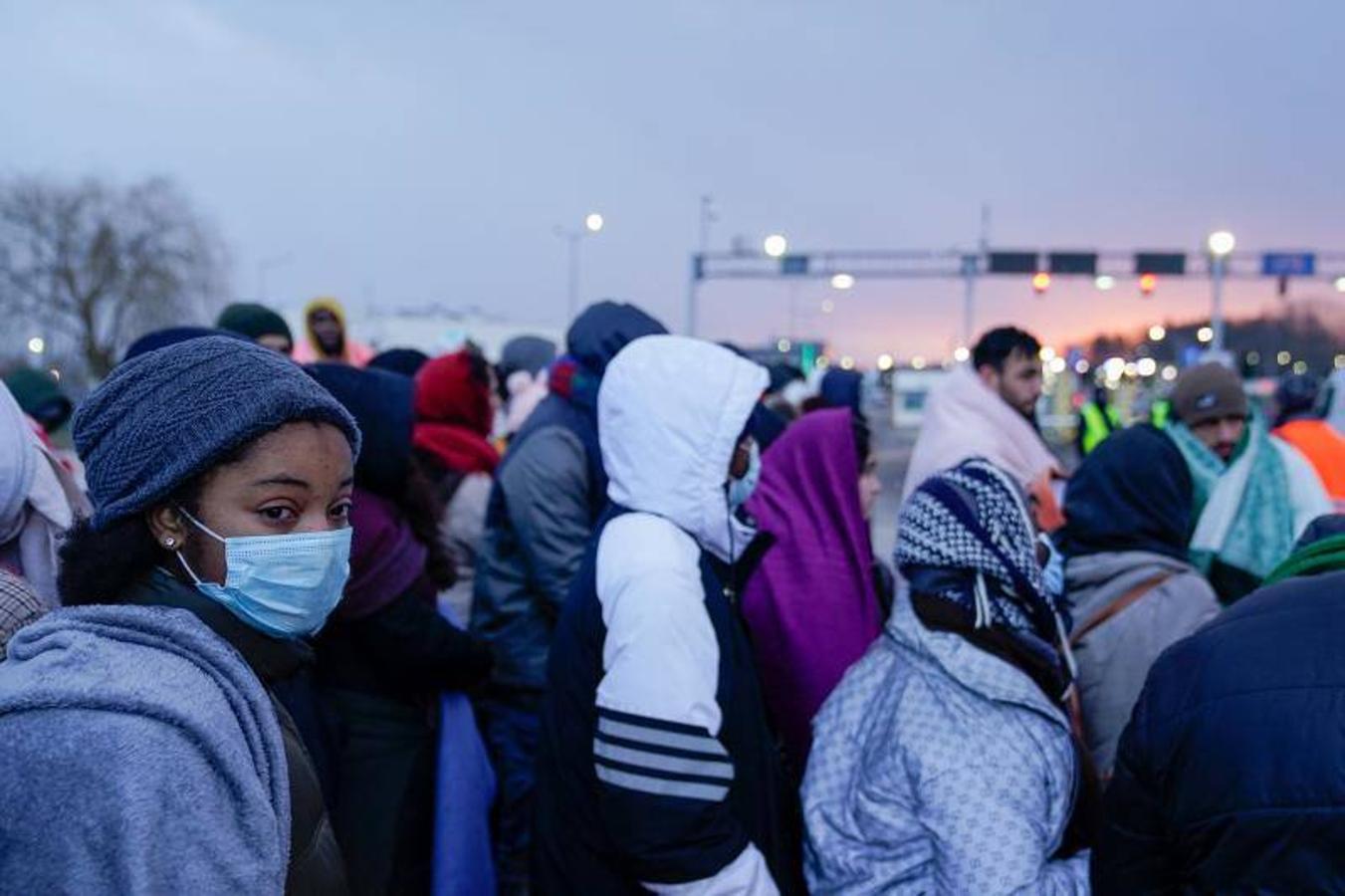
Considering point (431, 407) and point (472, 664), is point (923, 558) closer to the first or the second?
point (472, 664)

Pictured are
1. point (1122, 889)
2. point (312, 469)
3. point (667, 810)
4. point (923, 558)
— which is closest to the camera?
point (312, 469)

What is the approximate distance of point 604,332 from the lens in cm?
377

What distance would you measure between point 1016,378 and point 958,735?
3.24 meters

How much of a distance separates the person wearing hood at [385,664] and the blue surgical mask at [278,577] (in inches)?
42.9

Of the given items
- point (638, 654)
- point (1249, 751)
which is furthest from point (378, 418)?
point (1249, 751)

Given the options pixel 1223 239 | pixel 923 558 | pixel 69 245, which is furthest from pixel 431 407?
pixel 69 245

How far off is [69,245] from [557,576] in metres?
43.3

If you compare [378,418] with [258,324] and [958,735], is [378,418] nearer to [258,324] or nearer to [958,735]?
[958,735]

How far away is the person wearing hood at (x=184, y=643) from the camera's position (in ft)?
3.77

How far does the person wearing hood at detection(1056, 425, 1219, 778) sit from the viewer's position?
285 centimetres

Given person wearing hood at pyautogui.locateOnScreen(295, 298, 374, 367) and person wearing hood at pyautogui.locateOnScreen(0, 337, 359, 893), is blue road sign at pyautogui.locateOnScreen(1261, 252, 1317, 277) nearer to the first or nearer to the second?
person wearing hood at pyautogui.locateOnScreen(295, 298, 374, 367)

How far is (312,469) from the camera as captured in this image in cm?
163

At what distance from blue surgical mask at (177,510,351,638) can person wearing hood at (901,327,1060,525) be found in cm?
334

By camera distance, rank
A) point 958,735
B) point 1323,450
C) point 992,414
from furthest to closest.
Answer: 1. point 992,414
2. point 1323,450
3. point 958,735
